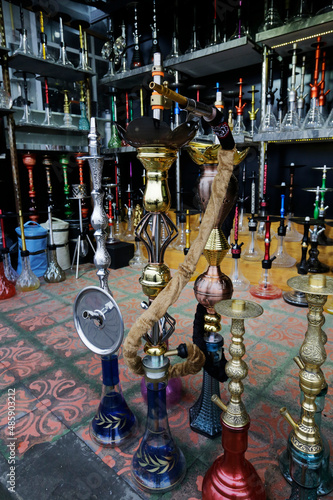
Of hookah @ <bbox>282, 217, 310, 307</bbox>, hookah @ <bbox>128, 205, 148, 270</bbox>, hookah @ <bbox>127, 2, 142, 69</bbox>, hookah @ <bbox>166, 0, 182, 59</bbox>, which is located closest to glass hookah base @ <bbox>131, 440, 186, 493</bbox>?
hookah @ <bbox>282, 217, 310, 307</bbox>

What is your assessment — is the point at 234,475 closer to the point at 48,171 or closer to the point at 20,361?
the point at 20,361

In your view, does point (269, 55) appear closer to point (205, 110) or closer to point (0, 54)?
point (0, 54)

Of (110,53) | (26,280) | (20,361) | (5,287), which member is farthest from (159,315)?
(110,53)

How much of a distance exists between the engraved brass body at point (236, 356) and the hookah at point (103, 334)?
0.90ft

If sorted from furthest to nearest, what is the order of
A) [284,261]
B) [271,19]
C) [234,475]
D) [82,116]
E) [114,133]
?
[114,133] < [82,116] < [271,19] < [284,261] < [234,475]

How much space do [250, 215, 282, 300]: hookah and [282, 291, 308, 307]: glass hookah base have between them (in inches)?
2.8

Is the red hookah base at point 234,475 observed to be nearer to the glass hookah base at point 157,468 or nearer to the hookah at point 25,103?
the glass hookah base at point 157,468

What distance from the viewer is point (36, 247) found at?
2926 mm

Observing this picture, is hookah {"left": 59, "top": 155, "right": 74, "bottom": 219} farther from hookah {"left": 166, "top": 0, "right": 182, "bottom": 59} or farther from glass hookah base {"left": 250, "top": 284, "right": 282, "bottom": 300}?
glass hookah base {"left": 250, "top": 284, "right": 282, "bottom": 300}

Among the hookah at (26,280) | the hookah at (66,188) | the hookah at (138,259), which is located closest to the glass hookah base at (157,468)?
the hookah at (26,280)

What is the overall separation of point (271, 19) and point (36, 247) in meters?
2.78

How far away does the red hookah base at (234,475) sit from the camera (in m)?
0.73

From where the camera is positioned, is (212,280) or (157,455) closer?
(157,455)

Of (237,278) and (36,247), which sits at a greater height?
(36,247)
